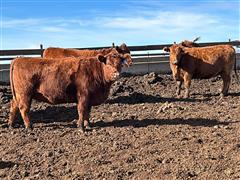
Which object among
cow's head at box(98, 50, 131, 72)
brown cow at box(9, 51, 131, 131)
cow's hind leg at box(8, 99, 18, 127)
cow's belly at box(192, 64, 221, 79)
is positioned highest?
cow's head at box(98, 50, 131, 72)

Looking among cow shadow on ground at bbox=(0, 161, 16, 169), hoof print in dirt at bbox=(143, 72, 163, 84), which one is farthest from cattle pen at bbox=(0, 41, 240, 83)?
→ cow shadow on ground at bbox=(0, 161, 16, 169)

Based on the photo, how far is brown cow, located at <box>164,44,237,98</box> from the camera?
14.6 m

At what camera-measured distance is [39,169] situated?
24.0ft

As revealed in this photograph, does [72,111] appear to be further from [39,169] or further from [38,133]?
[39,169]

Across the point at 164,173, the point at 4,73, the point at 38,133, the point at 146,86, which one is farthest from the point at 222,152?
the point at 4,73

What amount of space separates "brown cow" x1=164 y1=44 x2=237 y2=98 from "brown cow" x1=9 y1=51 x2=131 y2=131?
15.4ft

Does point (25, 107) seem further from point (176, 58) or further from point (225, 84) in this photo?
point (225, 84)

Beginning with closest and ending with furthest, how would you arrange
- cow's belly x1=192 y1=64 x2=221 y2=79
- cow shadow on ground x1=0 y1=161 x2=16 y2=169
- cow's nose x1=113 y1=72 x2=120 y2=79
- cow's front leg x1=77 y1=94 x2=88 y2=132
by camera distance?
cow shadow on ground x1=0 y1=161 x2=16 y2=169, cow's nose x1=113 y1=72 x2=120 y2=79, cow's front leg x1=77 y1=94 x2=88 y2=132, cow's belly x1=192 y1=64 x2=221 y2=79

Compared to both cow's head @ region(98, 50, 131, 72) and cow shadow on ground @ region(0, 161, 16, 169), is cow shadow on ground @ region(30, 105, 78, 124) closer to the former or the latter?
cow's head @ region(98, 50, 131, 72)

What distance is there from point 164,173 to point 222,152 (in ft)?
4.07

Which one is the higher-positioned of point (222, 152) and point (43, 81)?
point (43, 81)

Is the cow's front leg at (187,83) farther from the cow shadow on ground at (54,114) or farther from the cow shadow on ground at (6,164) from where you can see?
the cow shadow on ground at (6,164)

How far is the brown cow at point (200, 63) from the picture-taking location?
14617 millimetres

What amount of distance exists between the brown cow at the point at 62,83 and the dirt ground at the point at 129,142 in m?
0.50
